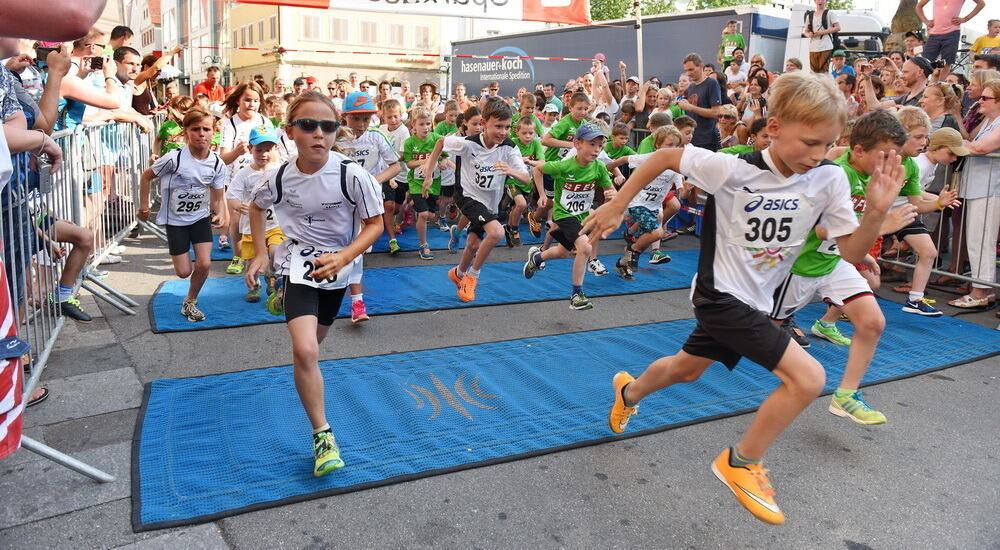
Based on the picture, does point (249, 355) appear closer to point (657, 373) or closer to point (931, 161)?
point (657, 373)

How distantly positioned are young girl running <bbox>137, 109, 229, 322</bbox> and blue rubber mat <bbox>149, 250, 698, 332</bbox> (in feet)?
0.88

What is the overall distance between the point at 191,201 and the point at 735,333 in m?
4.71

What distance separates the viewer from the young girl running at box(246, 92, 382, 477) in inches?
137

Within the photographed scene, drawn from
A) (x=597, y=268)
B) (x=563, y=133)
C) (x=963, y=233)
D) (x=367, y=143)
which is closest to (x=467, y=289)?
(x=597, y=268)

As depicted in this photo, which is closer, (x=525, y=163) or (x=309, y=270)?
(x=309, y=270)

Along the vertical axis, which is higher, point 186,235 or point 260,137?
point 260,137

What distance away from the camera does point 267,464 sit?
354cm

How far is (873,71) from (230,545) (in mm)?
10924

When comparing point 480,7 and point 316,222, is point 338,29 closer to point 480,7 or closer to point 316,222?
point 480,7

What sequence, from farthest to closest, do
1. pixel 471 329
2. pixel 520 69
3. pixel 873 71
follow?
pixel 520 69
pixel 873 71
pixel 471 329

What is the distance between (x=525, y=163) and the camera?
9188mm

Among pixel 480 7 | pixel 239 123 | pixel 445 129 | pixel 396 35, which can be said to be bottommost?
pixel 239 123

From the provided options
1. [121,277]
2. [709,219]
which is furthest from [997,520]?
[121,277]

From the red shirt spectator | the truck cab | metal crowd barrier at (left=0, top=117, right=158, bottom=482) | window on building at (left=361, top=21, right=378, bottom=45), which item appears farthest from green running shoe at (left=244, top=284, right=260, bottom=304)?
window on building at (left=361, top=21, right=378, bottom=45)
